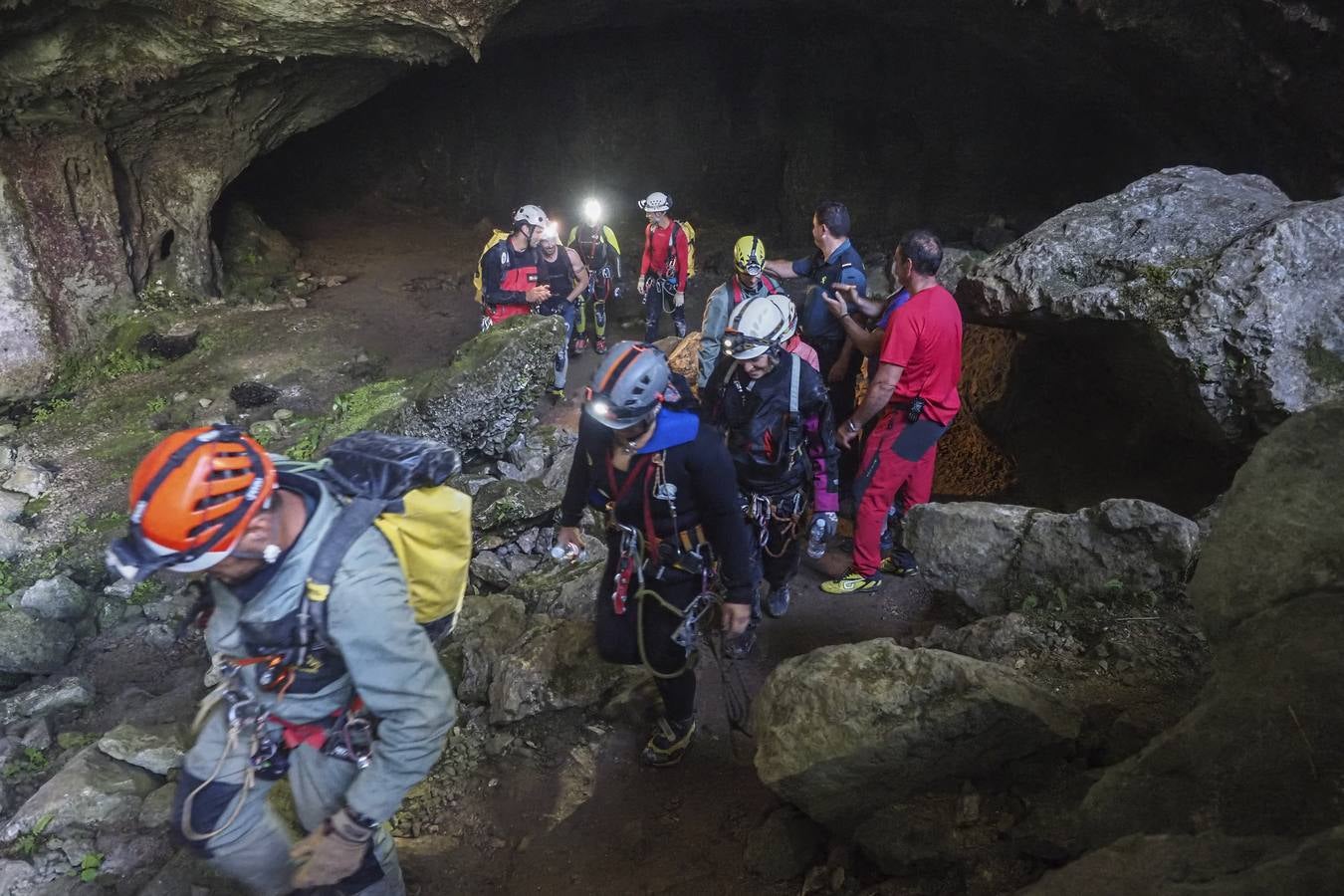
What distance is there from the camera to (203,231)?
1118 cm

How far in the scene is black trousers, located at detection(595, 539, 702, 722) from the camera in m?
4.03

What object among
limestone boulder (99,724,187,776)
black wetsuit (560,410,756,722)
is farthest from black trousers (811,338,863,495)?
limestone boulder (99,724,187,776)

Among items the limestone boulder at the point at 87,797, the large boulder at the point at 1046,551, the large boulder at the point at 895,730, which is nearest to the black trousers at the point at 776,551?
the large boulder at the point at 1046,551

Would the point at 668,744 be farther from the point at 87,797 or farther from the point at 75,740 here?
the point at 75,740

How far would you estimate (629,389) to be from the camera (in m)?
3.52

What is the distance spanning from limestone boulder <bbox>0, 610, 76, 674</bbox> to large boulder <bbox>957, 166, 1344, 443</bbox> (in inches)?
299

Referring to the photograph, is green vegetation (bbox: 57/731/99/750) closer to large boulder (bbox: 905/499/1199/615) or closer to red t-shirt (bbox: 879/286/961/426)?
large boulder (bbox: 905/499/1199/615)

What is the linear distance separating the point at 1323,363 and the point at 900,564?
2971 mm

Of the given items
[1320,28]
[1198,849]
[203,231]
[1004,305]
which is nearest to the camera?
[1198,849]

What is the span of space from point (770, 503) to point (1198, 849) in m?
3.20

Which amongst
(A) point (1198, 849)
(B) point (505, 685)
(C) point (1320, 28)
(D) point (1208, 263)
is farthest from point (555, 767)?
(C) point (1320, 28)

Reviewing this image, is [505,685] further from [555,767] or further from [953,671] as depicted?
[953,671]

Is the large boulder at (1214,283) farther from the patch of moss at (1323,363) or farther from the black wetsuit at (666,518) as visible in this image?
the black wetsuit at (666,518)

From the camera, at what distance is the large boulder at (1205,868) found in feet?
5.68
